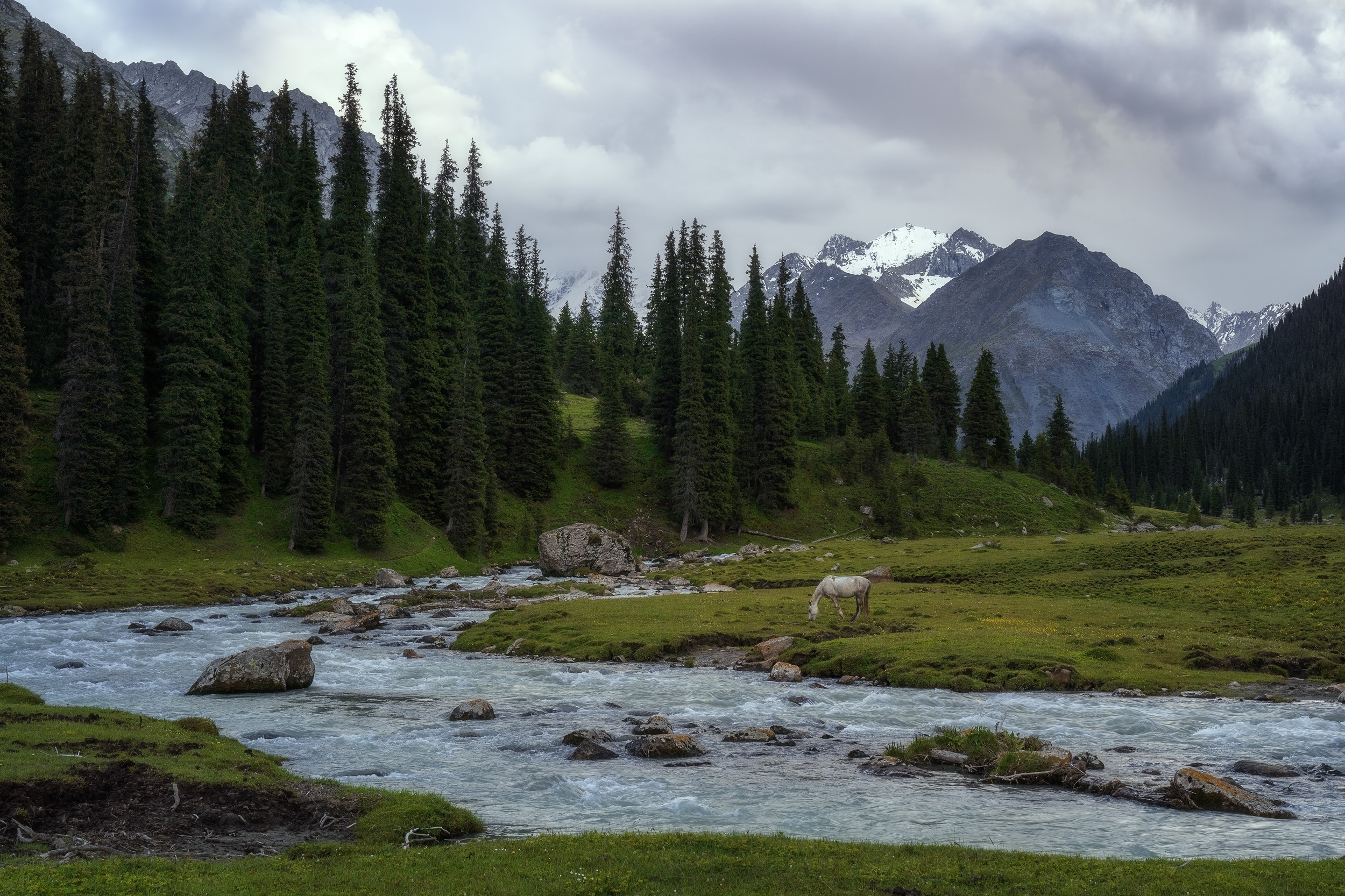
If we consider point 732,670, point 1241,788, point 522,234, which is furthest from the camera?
point 522,234

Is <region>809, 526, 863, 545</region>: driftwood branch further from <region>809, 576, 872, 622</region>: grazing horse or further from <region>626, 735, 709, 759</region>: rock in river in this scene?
<region>626, 735, 709, 759</region>: rock in river

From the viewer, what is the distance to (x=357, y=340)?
7400cm

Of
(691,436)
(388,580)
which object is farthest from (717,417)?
(388,580)

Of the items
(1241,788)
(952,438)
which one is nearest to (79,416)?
(1241,788)

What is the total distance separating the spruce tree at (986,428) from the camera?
12531cm

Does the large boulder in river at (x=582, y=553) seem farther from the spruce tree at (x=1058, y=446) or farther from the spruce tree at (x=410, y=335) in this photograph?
the spruce tree at (x=1058, y=446)

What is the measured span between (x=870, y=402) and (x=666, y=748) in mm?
109370

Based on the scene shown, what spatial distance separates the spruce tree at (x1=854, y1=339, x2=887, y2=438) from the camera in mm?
123438

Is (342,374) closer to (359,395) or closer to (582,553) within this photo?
(359,395)

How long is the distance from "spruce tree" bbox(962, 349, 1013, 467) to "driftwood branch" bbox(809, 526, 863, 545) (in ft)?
110

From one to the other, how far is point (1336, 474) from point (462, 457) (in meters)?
181

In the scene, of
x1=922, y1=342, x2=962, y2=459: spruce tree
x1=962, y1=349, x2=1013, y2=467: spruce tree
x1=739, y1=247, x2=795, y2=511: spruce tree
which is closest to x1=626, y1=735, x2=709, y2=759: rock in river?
x1=739, y1=247, x2=795, y2=511: spruce tree

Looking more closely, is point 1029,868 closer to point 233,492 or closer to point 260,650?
point 260,650

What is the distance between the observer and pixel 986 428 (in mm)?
126250
